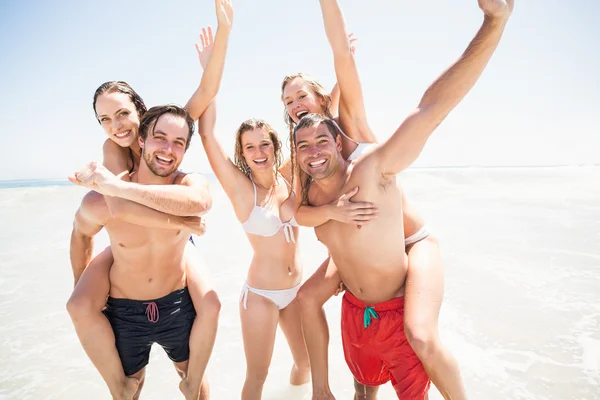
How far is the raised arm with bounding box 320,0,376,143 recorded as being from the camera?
10.8 ft

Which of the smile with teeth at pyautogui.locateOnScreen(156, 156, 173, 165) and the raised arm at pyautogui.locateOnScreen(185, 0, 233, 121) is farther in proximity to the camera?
the raised arm at pyautogui.locateOnScreen(185, 0, 233, 121)

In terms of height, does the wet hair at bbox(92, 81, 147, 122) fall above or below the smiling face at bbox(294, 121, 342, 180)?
above

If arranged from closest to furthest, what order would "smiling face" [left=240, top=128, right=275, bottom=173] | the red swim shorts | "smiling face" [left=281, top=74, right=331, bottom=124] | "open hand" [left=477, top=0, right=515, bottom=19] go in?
"open hand" [left=477, top=0, right=515, bottom=19]
the red swim shorts
"smiling face" [left=240, top=128, right=275, bottom=173]
"smiling face" [left=281, top=74, right=331, bottom=124]

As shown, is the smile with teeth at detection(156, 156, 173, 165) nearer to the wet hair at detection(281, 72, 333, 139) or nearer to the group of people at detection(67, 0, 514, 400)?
the group of people at detection(67, 0, 514, 400)

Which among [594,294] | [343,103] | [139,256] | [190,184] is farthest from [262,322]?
[594,294]

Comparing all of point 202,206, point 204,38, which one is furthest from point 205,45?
point 202,206

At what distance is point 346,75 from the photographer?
131 inches

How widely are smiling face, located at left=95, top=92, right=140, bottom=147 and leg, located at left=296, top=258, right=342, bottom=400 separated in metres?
2.07

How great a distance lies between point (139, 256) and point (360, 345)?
2039 millimetres

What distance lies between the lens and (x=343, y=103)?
3.37 meters

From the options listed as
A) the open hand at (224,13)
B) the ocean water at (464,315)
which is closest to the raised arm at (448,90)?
the open hand at (224,13)

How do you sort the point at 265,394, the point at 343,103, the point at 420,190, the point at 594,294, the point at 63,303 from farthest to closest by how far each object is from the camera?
1. the point at 420,190
2. the point at 63,303
3. the point at 594,294
4. the point at 265,394
5. the point at 343,103

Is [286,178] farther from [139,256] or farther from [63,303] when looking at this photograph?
[63,303]

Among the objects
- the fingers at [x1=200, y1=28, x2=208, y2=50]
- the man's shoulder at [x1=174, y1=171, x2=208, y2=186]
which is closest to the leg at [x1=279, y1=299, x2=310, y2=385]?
the man's shoulder at [x1=174, y1=171, x2=208, y2=186]
